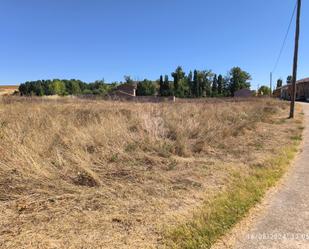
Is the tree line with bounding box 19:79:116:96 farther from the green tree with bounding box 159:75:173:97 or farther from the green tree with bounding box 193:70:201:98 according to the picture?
the green tree with bounding box 193:70:201:98

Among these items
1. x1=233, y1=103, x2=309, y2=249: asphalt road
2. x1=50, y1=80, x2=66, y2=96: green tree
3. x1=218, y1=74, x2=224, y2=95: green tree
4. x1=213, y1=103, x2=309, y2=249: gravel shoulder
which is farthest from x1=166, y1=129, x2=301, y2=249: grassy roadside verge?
x1=50, y1=80, x2=66, y2=96: green tree

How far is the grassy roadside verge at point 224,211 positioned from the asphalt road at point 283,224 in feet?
0.75

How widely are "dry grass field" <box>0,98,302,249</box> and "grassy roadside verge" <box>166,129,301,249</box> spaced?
0.39 feet

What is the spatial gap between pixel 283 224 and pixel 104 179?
275 centimetres

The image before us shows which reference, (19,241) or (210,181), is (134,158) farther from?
(19,241)

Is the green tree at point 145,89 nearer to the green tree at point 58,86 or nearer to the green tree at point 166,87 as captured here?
the green tree at point 166,87

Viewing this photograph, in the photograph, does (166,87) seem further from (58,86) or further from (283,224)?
(283,224)

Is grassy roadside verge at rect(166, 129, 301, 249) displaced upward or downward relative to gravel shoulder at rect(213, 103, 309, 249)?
upward

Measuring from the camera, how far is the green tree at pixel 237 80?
9656 centimetres

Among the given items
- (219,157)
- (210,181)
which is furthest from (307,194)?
(219,157)

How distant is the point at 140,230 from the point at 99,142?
368 centimetres

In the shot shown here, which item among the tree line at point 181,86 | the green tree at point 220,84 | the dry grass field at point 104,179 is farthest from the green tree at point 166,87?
the dry grass field at point 104,179

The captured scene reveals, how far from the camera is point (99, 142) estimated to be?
6.68 m

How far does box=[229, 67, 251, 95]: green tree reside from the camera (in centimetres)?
9656
